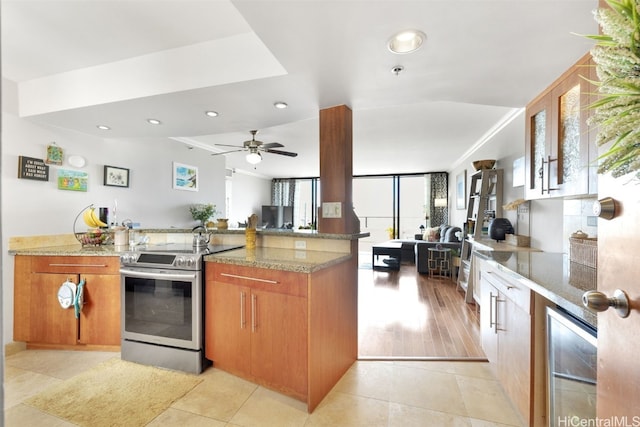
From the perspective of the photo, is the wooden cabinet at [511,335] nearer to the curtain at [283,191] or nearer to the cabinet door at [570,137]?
the cabinet door at [570,137]

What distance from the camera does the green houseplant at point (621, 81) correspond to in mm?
667

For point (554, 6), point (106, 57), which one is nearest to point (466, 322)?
point (554, 6)

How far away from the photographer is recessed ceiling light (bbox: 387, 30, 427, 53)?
1.48 metres

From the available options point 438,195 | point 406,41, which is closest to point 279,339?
point 406,41

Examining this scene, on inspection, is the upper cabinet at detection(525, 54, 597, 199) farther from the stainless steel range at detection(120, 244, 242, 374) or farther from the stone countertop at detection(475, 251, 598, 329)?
the stainless steel range at detection(120, 244, 242, 374)

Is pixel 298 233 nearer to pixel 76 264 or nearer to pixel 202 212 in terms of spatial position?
pixel 76 264

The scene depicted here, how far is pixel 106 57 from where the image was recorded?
218 centimetres

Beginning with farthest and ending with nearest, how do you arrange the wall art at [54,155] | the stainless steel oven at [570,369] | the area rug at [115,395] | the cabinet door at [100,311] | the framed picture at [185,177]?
the framed picture at [185,177]
the wall art at [54,155]
the cabinet door at [100,311]
the area rug at [115,395]
the stainless steel oven at [570,369]

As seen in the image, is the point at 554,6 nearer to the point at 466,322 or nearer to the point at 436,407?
the point at 436,407

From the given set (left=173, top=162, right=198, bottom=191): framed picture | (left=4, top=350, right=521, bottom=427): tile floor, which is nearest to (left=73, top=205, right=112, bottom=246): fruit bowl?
(left=4, top=350, right=521, bottom=427): tile floor

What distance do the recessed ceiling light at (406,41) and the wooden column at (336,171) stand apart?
0.79 metres

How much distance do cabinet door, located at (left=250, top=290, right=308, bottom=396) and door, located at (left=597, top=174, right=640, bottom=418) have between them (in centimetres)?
130

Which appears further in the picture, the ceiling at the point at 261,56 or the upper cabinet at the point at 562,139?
the upper cabinet at the point at 562,139

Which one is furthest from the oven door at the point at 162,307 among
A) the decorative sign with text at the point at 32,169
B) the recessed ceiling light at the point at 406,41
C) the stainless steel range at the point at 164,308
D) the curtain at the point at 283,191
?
the curtain at the point at 283,191
